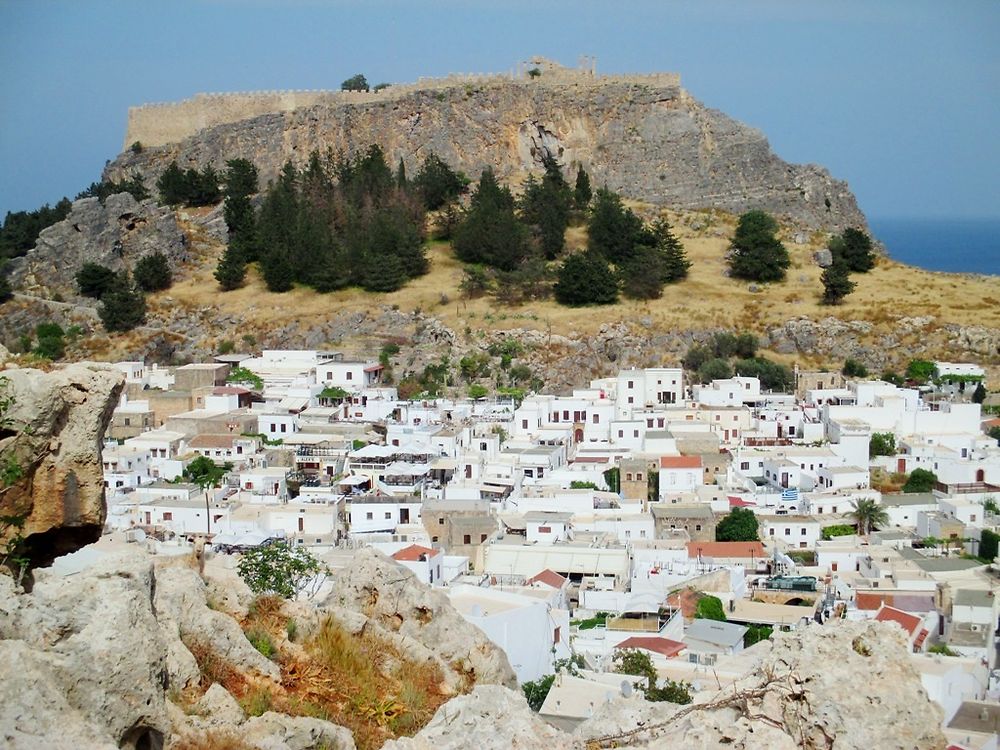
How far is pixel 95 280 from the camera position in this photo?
37406 millimetres

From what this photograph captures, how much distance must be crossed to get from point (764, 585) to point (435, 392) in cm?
1359

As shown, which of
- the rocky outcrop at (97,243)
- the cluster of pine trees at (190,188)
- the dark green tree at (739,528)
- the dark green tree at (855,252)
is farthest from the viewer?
the cluster of pine trees at (190,188)

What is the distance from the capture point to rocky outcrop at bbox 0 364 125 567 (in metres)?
4.71

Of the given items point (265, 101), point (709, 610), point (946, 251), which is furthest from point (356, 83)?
point (946, 251)

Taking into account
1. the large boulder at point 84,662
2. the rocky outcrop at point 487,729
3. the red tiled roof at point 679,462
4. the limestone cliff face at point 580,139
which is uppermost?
the limestone cliff face at point 580,139

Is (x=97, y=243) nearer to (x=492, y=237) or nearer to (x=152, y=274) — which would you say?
(x=152, y=274)

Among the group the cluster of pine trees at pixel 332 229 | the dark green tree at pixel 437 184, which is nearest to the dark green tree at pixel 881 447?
the cluster of pine trees at pixel 332 229

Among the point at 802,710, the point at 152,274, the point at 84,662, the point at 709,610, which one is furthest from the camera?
the point at 152,274

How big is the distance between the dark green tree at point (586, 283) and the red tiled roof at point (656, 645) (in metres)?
19.3

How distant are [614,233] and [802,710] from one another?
102 feet

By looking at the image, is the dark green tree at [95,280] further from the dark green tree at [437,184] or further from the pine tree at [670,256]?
the pine tree at [670,256]

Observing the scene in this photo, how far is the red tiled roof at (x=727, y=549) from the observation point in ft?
63.0

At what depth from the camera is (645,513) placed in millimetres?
21016

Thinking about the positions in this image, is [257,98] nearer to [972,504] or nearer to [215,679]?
[972,504]
